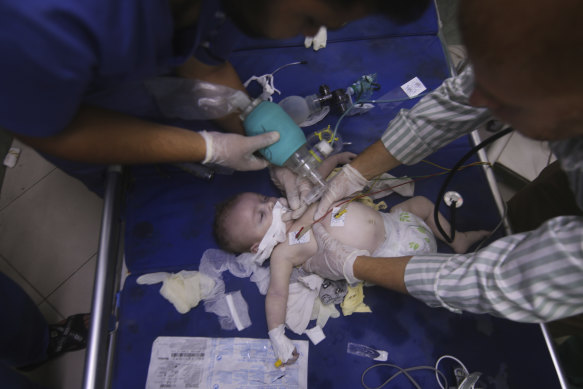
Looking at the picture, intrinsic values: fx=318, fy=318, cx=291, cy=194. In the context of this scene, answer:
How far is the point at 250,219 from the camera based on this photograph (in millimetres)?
1565

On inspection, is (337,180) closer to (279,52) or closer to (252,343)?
(252,343)

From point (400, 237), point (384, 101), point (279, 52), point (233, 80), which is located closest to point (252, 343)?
point (400, 237)

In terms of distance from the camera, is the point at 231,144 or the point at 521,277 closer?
the point at 521,277

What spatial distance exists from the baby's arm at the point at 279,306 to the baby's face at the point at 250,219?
14 cm

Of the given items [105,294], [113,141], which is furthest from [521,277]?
[105,294]

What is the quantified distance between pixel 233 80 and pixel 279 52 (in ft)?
2.61

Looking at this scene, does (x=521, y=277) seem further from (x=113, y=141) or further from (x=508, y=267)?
(x=113, y=141)

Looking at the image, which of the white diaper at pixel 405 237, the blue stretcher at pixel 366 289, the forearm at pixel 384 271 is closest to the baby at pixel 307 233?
the white diaper at pixel 405 237

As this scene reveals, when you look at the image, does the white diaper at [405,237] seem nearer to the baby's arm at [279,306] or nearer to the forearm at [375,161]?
the forearm at [375,161]

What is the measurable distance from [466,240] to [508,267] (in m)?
0.76

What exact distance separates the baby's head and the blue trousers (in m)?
0.95

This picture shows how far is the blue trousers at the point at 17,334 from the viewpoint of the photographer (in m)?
1.33

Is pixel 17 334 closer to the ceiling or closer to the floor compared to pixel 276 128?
closer to the floor

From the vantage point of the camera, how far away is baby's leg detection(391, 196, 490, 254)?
1568mm
